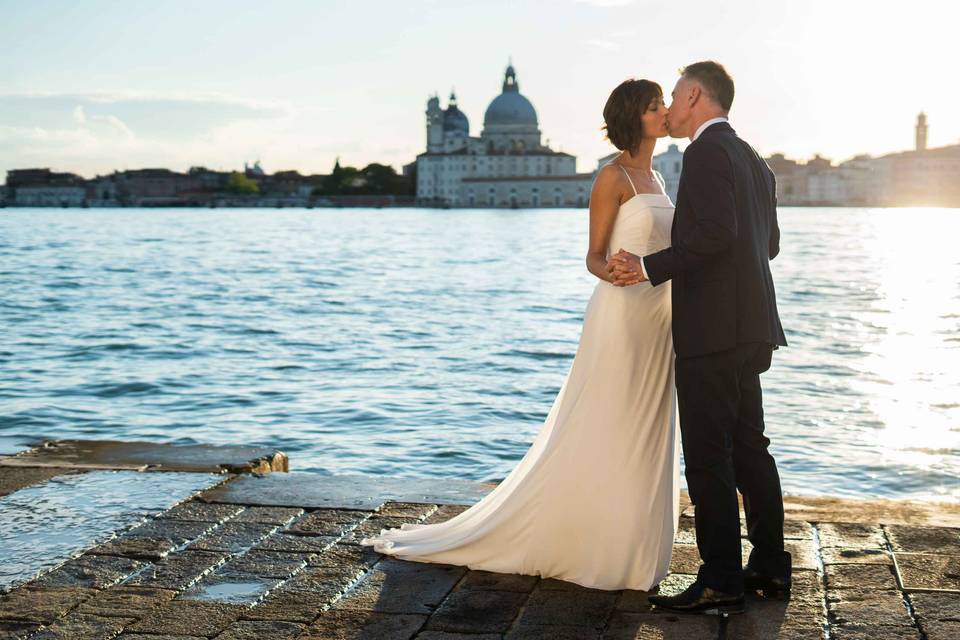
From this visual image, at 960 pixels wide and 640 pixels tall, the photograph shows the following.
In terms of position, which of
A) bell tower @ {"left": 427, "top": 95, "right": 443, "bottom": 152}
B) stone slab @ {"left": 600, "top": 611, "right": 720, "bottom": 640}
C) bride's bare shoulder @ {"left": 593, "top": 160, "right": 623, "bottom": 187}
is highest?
bell tower @ {"left": 427, "top": 95, "right": 443, "bottom": 152}

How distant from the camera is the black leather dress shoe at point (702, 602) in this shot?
2.68 meters

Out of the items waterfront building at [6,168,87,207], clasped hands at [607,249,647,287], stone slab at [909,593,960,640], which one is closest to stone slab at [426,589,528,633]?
clasped hands at [607,249,647,287]

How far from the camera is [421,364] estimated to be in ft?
35.9

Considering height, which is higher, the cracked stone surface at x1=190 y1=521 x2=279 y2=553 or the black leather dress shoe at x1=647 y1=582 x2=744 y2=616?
the black leather dress shoe at x1=647 y1=582 x2=744 y2=616

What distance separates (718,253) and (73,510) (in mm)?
2004

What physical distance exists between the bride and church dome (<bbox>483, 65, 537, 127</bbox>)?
103m

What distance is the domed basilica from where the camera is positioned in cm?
10381

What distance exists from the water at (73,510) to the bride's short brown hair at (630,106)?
5.51 ft

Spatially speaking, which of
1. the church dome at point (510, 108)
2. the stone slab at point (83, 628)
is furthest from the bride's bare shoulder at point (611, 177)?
the church dome at point (510, 108)

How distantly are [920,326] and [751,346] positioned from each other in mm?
12831

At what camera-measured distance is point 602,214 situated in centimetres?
284

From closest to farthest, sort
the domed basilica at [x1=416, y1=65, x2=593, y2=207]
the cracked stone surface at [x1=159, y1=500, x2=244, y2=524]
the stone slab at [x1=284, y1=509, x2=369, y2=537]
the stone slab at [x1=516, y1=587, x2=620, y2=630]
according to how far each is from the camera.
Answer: the stone slab at [x1=516, y1=587, x2=620, y2=630], the stone slab at [x1=284, y1=509, x2=369, y2=537], the cracked stone surface at [x1=159, y1=500, x2=244, y2=524], the domed basilica at [x1=416, y1=65, x2=593, y2=207]

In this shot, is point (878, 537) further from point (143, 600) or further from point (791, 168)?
point (791, 168)

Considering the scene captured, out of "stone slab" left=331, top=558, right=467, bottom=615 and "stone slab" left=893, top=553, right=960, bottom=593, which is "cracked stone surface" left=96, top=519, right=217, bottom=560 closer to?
"stone slab" left=331, top=558, right=467, bottom=615
